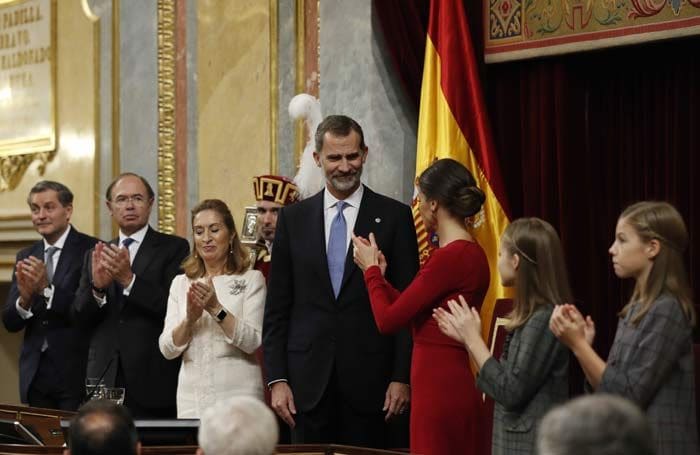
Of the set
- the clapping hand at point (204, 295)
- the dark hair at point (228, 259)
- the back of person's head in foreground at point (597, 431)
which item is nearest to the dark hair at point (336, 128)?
the dark hair at point (228, 259)

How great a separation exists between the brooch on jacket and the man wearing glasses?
57 cm

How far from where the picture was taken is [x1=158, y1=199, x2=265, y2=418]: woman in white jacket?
4531 millimetres

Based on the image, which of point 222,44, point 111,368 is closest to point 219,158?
point 222,44

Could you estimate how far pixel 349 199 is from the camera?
4.46 metres

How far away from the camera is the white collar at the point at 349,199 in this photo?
4449mm

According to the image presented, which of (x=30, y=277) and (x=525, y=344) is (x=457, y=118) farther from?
(x=30, y=277)

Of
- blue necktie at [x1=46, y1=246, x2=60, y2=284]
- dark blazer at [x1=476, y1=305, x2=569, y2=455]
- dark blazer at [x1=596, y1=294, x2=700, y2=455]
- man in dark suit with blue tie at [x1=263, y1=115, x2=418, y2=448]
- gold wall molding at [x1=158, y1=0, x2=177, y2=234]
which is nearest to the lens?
dark blazer at [x1=596, y1=294, x2=700, y2=455]

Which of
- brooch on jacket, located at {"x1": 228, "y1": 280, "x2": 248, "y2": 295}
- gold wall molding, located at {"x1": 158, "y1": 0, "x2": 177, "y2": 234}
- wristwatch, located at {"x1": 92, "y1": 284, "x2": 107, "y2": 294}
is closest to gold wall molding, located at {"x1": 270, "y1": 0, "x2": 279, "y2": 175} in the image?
gold wall molding, located at {"x1": 158, "y1": 0, "x2": 177, "y2": 234}

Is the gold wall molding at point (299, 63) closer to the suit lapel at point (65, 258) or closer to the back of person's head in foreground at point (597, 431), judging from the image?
the suit lapel at point (65, 258)

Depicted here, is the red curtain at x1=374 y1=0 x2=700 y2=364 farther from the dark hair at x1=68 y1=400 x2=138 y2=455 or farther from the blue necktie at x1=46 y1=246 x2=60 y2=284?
the dark hair at x1=68 y1=400 x2=138 y2=455

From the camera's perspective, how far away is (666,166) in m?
5.10

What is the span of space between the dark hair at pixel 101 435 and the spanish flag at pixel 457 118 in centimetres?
304

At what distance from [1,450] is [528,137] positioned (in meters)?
2.98

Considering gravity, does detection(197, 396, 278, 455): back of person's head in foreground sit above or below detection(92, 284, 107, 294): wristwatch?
below
